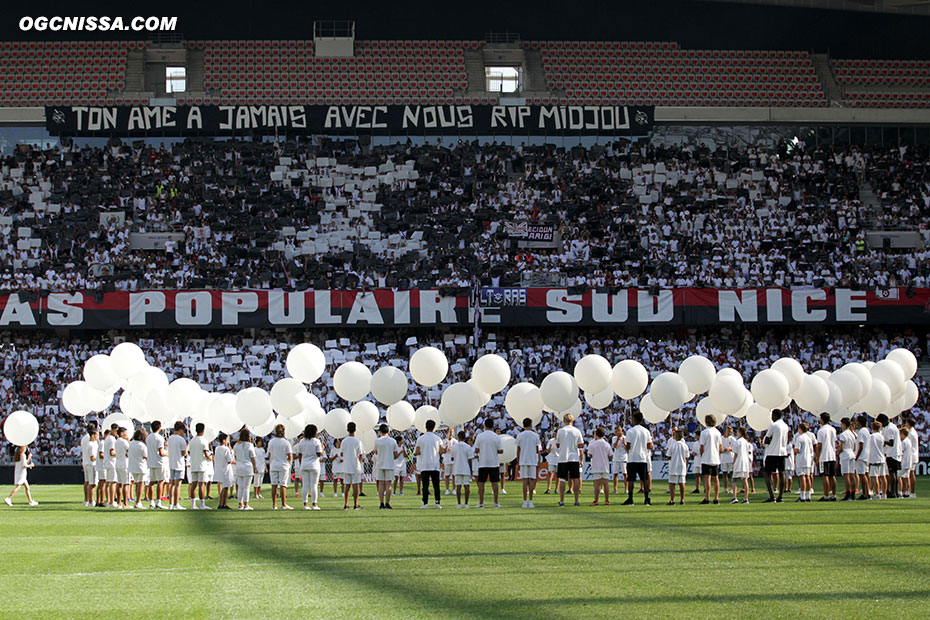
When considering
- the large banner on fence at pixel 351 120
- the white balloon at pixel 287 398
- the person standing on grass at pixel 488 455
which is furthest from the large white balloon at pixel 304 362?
the large banner on fence at pixel 351 120

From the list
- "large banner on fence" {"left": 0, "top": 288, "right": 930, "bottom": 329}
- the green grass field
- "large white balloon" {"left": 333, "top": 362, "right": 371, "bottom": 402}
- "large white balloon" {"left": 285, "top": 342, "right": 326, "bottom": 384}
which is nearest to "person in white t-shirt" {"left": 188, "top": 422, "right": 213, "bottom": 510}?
the green grass field

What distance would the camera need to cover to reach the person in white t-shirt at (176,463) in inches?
813

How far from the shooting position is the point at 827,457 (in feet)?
71.4

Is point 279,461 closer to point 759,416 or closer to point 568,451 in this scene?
point 568,451

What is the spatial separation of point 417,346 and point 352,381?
14120 mm

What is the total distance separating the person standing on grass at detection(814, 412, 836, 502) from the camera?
21.6 meters

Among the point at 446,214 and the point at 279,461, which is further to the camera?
the point at 446,214

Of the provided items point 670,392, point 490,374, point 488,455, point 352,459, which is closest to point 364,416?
point 490,374

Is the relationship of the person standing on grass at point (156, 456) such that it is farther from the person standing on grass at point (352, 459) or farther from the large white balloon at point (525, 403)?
the large white balloon at point (525, 403)

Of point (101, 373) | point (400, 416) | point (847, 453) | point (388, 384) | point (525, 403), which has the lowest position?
point (847, 453)

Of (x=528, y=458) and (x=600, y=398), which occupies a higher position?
(x=600, y=398)

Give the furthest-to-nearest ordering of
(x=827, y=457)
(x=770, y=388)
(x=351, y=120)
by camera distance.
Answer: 1. (x=351, y=120)
2. (x=770, y=388)
3. (x=827, y=457)

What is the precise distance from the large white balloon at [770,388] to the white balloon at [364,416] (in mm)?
8119

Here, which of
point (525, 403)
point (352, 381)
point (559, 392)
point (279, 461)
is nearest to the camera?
point (279, 461)
